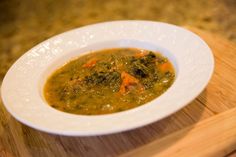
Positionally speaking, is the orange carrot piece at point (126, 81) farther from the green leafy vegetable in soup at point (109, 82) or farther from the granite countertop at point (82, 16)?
the granite countertop at point (82, 16)

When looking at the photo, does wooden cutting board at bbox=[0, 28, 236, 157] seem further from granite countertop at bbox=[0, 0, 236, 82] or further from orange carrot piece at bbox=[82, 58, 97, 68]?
granite countertop at bbox=[0, 0, 236, 82]

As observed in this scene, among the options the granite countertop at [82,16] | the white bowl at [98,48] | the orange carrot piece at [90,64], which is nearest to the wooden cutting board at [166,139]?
the white bowl at [98,48]

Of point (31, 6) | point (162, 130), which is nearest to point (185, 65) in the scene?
point (162, 130)

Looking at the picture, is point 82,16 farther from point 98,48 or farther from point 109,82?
point 109,82

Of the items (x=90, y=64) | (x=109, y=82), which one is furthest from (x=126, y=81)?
(x=90, y=64)

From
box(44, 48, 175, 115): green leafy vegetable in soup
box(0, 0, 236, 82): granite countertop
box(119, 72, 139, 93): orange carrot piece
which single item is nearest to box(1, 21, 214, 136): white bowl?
box(44, 48, 175, 115): green leafy vegetable in soup
